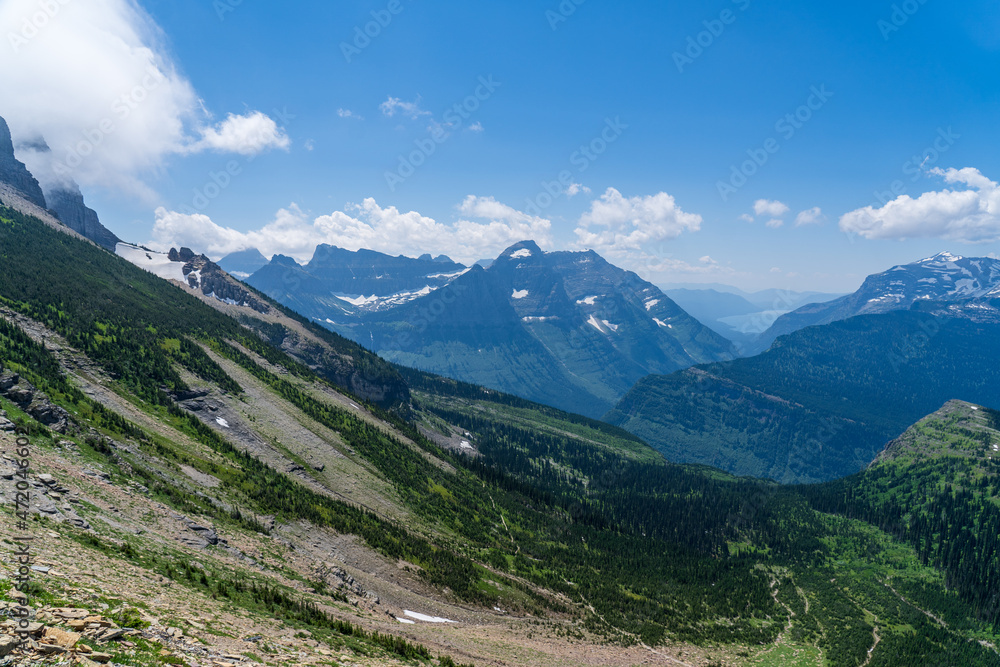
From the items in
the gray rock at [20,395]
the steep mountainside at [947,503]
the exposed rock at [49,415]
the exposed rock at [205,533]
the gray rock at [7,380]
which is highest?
the steep mountainside at [947,503]

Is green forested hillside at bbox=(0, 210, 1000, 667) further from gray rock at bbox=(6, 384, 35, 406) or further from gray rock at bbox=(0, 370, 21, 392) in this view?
gray rock at bbox=(0, 370, 21, 392)

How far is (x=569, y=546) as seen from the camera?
4532 inches

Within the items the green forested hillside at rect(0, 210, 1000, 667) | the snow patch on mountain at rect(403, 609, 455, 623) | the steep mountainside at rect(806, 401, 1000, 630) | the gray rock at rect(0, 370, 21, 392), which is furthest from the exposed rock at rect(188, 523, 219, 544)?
the steep mountainside at rect(806, 401, 1000, 630)

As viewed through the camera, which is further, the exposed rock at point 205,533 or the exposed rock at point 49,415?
the exposed rock at point 49,415

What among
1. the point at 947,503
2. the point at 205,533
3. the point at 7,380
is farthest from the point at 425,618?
the point at 947,503

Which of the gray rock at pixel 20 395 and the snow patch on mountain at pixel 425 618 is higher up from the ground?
the gray rock at pixel 20 395

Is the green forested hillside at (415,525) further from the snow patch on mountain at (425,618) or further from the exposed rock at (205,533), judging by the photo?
the snow patch on mountain at (425,618)

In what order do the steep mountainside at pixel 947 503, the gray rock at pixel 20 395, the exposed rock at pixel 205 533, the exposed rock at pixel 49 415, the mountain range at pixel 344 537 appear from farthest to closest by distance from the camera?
the steep mountainside at pixel 947 503
the gray rock at pixel 20 395
the exposed rock at pixel 49 415
the exposed rock at pixel 205 533
the mountain range at pixel 344 537

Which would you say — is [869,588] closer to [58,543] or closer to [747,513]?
[747,513]

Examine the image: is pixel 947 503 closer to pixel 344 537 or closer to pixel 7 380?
pixel 344 537

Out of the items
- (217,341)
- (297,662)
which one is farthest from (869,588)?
(217,341)

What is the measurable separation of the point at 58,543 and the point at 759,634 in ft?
335

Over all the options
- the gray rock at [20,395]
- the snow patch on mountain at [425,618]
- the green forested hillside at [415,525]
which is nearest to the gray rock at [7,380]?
the gray rock at [20,395]

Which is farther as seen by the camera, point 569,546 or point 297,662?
point 569,546
